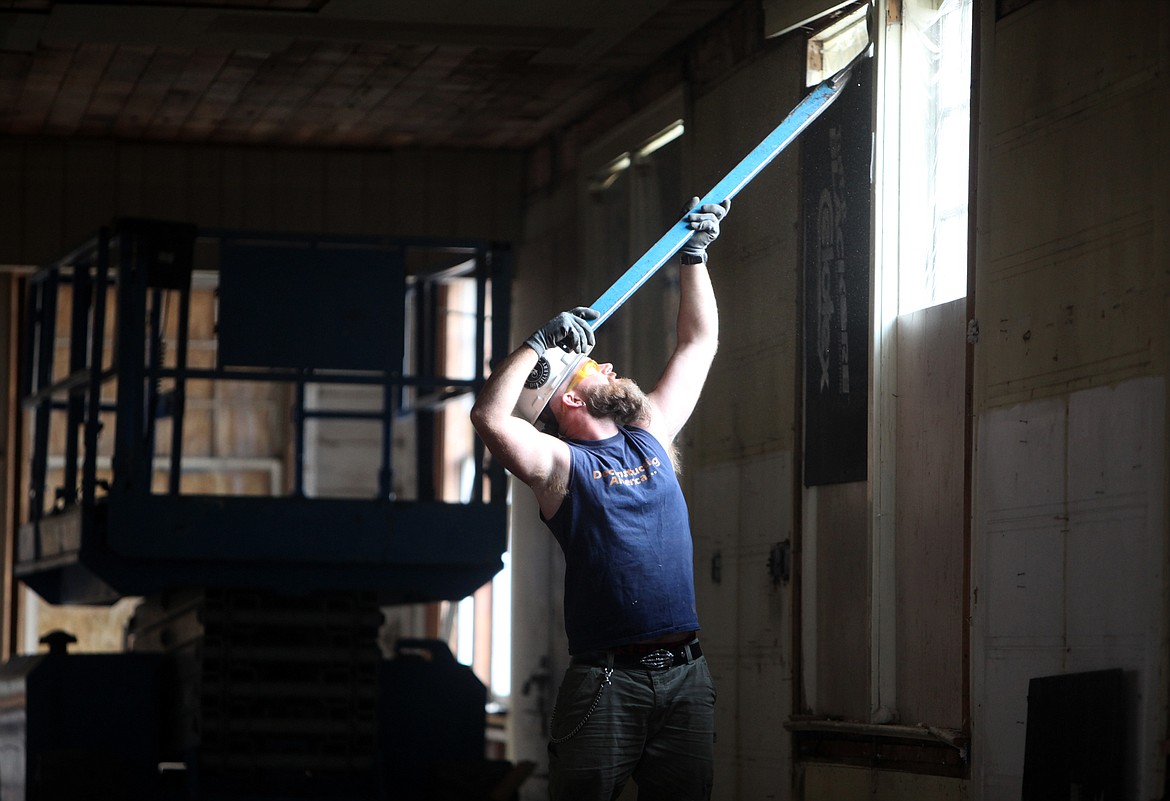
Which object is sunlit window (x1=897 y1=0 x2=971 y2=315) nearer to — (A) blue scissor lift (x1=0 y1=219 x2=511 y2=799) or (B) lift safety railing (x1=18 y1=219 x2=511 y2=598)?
(B) lift safety railing (x1=18 y1=219 x2=511 y2=598)

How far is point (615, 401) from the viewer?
5.38 metres

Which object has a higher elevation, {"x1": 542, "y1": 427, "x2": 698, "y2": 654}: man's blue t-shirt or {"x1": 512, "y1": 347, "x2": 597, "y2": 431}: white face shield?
{"x1": 512, "y1": 347, "x2": 597, "y2": 431}: white face shield

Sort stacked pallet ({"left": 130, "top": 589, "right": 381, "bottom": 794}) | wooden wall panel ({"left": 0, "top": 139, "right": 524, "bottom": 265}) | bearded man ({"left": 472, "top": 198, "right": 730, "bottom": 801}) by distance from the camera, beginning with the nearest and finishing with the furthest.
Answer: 1. bearded man ({"left": 472, "top": 198, "right": 730, "bottom": 801})
2. stacked pallet ({"left": 130, "top": 589, "right": 381, "bottom": 794})
3. wooden wall panel ({"left": 0, "top": 139, "right": 524, "bottom": 265})

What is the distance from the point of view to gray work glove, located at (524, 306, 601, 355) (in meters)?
5.27

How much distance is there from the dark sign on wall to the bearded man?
6.82ft

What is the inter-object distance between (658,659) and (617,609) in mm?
A: 200

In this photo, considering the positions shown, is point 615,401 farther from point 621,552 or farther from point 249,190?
point 249,190

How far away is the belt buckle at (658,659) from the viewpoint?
500 centimetres

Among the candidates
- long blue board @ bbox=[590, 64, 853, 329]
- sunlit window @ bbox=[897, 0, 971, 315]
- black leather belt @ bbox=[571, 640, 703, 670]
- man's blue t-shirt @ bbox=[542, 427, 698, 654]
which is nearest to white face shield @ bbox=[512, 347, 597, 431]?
long blue board @ bbox=[590, 64, 853, 329]

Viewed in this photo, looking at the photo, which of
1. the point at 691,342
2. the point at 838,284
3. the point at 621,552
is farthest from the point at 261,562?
the point at 621,552

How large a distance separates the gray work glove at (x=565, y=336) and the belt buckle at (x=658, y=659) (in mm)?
1019

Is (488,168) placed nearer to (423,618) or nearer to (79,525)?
(423,618)

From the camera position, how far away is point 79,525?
8.25 meters

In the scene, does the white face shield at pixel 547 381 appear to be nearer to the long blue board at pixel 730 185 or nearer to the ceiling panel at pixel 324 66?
the long blue board at pixel 730 185
